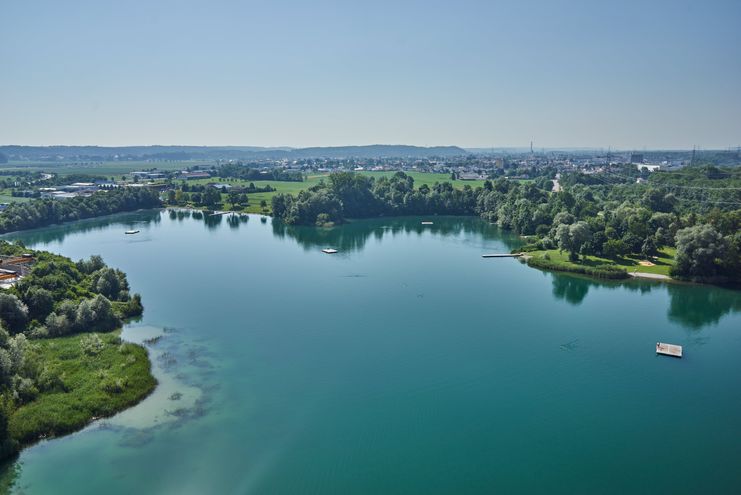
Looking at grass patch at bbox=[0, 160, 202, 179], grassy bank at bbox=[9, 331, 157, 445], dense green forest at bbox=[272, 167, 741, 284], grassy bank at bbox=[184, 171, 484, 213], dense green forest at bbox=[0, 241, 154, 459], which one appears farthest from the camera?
grass patch at bbox=[0, 160, 202, 179]

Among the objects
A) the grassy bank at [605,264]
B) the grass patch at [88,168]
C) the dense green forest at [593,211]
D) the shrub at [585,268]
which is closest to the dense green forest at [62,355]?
the shrub at [585,268]

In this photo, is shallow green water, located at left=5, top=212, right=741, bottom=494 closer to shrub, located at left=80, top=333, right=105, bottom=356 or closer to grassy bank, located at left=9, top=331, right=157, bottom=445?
grassy bank, located at left=9, top=331, right=157, bottom=445

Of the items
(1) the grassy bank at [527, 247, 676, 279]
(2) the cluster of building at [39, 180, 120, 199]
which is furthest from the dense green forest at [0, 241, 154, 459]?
(2) the cluster of building at [39, 180, 120, 199]

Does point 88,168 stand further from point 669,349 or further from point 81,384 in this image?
point 669,349

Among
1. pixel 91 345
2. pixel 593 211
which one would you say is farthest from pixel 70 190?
pixel 593 211

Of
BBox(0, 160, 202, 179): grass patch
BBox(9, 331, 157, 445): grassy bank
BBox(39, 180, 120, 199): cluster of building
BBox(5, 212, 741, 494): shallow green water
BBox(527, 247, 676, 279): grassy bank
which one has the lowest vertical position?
BBox(5, 212, 741, 494): shallow green water

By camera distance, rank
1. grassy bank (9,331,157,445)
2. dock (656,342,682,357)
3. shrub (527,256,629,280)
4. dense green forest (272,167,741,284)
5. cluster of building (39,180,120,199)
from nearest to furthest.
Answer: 1. grassy bank (9,331,157,445)
2. dock (656,342,682,357)
3. dense green forest (272,167,741,284)
4. shrub (527,256,629,280)
5. cluster of building (39,180,120,199)
